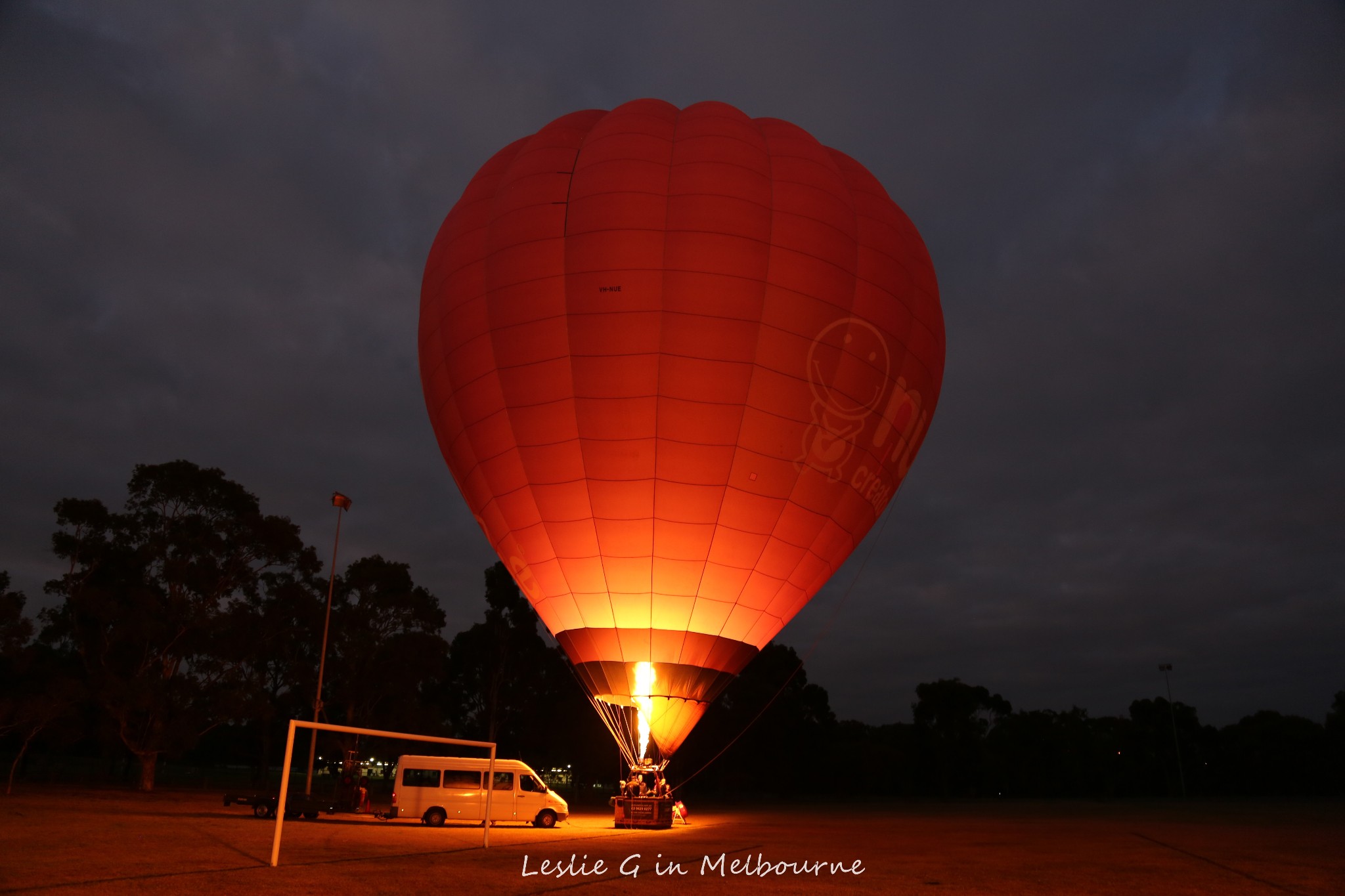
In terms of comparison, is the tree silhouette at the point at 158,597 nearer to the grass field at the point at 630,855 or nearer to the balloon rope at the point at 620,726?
the grass field at the point at 630,855

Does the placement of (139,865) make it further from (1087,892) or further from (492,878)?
(1087,892)

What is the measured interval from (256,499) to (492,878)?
25.3 m

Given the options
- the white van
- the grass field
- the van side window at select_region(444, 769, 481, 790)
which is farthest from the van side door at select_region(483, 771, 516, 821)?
the grass field

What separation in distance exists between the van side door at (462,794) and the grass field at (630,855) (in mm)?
1029

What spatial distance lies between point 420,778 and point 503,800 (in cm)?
186

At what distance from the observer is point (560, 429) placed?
15.1 metres

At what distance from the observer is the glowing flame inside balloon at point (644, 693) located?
50.8 ft

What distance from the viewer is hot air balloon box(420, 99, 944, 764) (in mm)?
14711

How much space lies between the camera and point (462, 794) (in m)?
18.2

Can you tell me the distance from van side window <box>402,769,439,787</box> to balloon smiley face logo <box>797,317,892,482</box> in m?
10.3

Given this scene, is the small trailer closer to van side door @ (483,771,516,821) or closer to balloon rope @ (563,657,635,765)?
van side door @ (483,771,516,821)

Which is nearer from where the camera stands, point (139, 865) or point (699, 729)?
point (139, 865)

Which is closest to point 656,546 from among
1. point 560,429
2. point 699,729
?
point 560,429

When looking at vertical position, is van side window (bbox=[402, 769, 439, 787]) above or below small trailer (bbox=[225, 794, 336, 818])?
above
